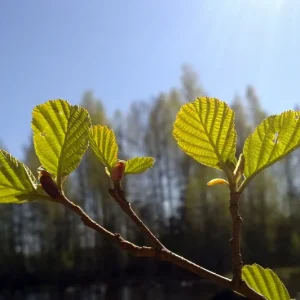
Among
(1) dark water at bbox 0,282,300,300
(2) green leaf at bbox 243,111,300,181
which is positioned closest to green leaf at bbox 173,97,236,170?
(2) green leaf at bbox 243,111,300,181

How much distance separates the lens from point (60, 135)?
177 millimetres

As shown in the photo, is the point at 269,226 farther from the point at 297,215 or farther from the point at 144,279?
the point at 144,279

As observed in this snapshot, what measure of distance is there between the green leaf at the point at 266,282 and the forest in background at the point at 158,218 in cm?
739

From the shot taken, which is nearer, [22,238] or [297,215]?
[297,215]

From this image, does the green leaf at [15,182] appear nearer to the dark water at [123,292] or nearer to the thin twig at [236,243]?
the thin twig at [236,243]

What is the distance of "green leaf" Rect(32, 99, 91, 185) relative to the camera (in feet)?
0.57

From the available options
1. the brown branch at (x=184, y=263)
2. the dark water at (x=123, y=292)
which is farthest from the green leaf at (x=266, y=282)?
the dark water at (x=123, y=292)

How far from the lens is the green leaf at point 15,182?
6.9 inches

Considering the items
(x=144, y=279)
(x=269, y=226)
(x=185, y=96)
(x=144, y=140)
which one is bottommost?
(x=144, y=279)

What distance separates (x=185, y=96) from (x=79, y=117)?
27.8 feet

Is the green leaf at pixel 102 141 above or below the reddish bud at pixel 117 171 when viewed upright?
above

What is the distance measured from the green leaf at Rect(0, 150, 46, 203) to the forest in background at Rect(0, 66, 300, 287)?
741cm

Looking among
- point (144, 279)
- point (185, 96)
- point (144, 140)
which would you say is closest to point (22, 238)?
point (144, 279)

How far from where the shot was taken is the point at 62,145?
18 cm
